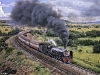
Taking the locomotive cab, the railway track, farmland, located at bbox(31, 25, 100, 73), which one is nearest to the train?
the locomotive cab

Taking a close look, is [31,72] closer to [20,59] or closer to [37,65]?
[37,65]

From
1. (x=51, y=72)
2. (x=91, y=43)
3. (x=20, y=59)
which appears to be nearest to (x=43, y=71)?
(x=51, y=72)

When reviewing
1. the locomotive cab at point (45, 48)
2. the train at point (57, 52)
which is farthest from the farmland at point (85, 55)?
the locomotive cab at point (45, 48)

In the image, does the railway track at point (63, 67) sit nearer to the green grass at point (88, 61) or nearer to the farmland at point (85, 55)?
the green grass at point (88, 61)

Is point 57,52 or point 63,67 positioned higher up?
point 57,52

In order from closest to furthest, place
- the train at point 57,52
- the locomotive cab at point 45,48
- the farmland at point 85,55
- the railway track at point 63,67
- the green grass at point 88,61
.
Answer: the railway track at point 63,67
the train at point 57,52
the green grass at point 88,61
the farmland at point 85,55
the locomotive cab at point 45,48

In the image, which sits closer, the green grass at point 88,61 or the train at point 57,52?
the train at point 57,52

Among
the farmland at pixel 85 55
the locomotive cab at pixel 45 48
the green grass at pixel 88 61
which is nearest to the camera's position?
the green grass at pixel 88 61

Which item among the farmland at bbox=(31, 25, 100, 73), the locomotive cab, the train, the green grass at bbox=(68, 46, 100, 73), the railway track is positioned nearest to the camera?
the railway track

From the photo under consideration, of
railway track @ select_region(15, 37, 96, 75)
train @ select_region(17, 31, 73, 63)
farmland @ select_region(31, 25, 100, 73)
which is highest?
train @ select_region(17, 31, 73, 63)

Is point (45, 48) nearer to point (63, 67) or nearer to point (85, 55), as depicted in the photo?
point (63, 67)

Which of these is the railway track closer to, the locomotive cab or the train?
the train

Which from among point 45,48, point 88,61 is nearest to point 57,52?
point 45,48

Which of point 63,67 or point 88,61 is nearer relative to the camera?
point 63,67
